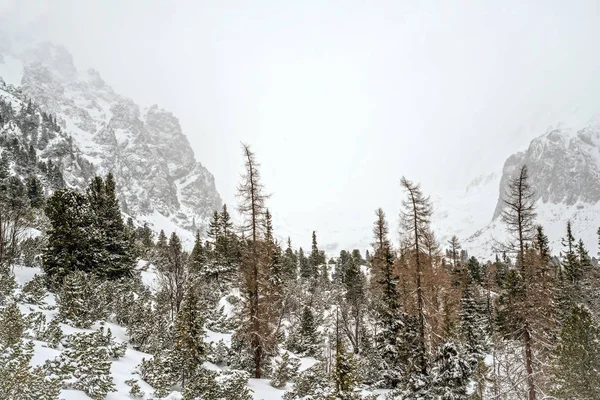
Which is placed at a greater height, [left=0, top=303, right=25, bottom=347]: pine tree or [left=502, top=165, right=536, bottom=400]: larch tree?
[left=502, top=165, right=536, bottom=400]: larch tree

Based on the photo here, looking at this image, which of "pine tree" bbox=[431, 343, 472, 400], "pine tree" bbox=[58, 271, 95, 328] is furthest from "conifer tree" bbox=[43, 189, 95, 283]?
"pine tree" bbox=[431, 343, 472, 400]

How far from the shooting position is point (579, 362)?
18750mm

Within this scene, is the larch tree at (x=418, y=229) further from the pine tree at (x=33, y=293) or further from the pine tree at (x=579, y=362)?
the pine tree at (x=33, y=293)

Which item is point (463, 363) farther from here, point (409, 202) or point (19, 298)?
point (19, 298)

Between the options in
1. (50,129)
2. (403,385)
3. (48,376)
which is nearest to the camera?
(48,376)

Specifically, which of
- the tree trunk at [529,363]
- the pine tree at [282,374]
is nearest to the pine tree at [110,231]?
the pine tree at [282,374]

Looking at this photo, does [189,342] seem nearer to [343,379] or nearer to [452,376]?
[343,379]

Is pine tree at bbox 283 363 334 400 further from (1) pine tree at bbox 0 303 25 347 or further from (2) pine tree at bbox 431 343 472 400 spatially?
(1) pine tree at bbox 0 303 25 347

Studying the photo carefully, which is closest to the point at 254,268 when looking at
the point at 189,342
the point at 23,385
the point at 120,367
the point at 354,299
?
the point at 189,342

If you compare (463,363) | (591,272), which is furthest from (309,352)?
(591,272)

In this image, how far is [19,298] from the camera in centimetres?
1752

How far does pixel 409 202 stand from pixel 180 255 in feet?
57.3

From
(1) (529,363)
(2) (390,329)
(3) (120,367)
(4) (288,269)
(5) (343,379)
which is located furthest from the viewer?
(4) (288,269)

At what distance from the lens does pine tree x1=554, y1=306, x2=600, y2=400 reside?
18.4m
